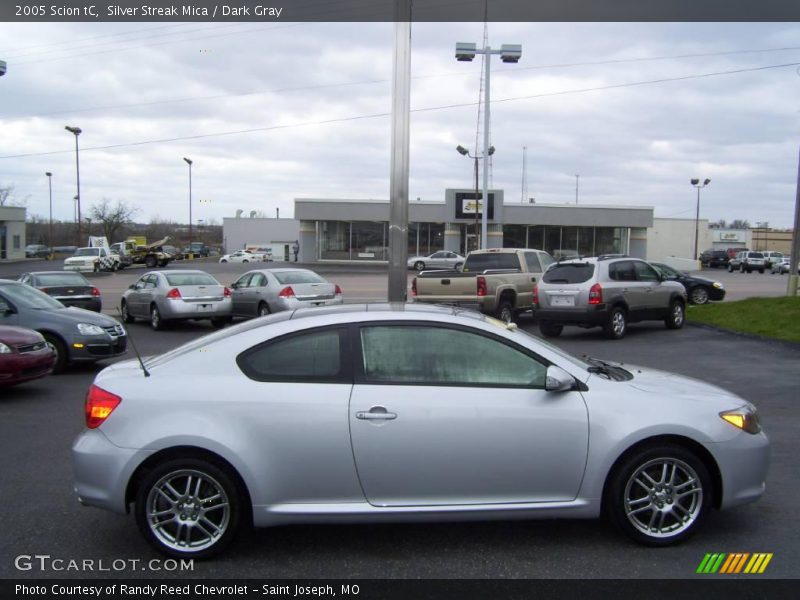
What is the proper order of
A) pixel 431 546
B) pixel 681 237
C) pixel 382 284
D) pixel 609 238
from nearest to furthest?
pixel 431 546
pixel 382 284
pixel 609 238
pixel 681 237

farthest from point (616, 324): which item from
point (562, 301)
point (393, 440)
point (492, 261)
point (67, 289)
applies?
point (67, 289)

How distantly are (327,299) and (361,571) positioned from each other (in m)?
14.3

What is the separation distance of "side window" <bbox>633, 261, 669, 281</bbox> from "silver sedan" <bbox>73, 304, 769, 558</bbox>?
1263 cm

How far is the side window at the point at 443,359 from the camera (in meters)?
4.62

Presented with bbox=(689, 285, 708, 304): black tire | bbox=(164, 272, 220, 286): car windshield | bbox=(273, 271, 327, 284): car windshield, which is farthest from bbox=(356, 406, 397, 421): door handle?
bbox=(689, 285, 708, 304): black tire

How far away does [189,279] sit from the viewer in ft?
63.2

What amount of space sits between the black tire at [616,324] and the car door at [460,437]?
11773 millimetres

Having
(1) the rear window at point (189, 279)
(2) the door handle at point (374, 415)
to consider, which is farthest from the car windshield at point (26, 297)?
(2) the door handle at point (374, 415)

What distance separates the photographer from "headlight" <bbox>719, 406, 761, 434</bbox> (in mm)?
4723

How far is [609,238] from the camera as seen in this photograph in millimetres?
58031

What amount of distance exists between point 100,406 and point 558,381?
2.83 metres

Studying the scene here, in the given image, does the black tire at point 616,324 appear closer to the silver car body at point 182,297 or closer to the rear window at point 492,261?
the rear window at point 492,261
